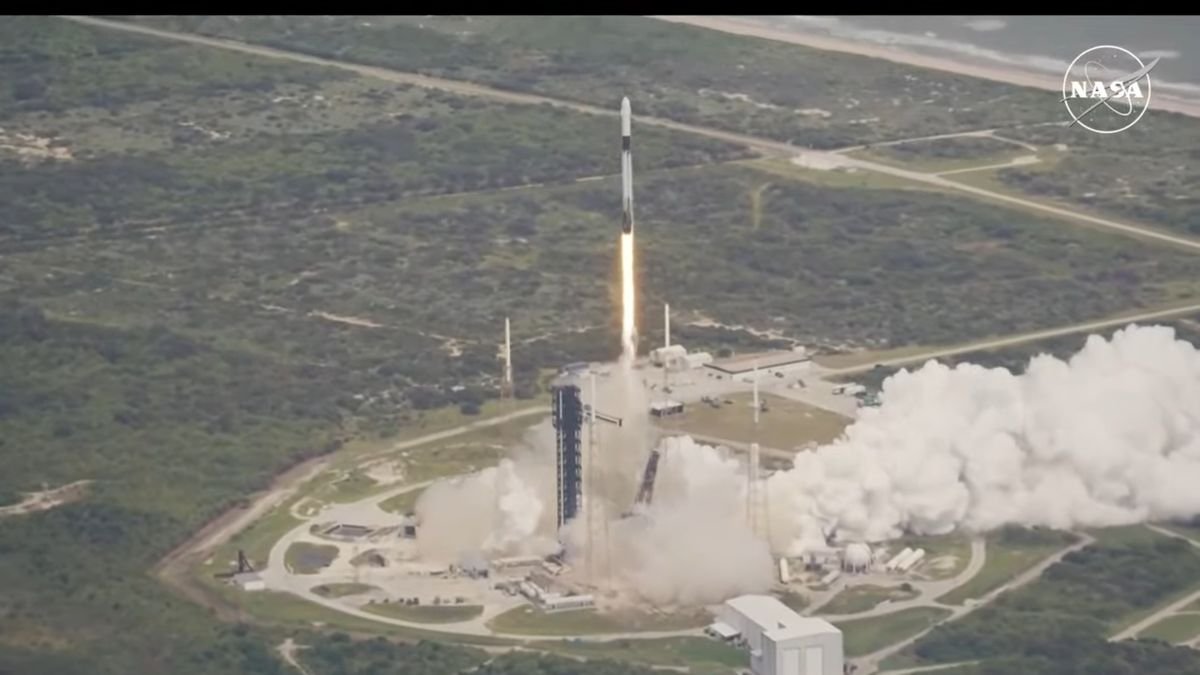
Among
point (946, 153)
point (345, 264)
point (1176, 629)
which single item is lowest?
point (1176, 629)

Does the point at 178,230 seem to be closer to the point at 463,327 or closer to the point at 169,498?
the point at 463,327

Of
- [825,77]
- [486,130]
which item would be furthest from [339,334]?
[825,77]

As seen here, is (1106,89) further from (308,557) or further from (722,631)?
(722,631)

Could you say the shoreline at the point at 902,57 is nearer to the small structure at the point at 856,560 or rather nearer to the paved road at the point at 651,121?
the paved road at the point at 651,121

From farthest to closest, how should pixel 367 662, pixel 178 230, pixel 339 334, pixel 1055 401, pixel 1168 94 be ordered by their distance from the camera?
pixel 1168 94, pixel 178 230, pixel 339 334, pixel 1055 401, pixel 367 662

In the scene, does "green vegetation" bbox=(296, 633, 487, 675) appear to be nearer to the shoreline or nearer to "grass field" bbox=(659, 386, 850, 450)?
"grass field" bbox=(659, 386, 850, 450)

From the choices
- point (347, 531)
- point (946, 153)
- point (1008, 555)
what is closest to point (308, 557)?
point (347, 531)
